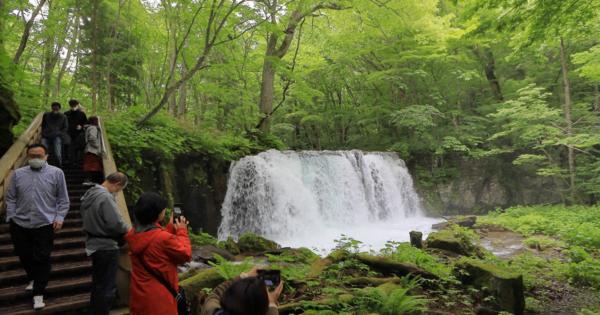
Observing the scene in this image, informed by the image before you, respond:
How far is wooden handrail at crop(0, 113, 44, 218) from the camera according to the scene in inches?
253

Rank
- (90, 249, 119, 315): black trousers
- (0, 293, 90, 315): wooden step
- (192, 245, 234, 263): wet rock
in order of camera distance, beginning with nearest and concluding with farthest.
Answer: (90, 249, 119, 315): black trousers, (0, 293, 90, 315): wooden step, (192, 245, 234, 263): wet rock

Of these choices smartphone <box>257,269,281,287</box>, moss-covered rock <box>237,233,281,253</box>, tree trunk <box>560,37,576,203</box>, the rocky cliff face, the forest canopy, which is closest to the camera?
smartphone <box>257,269,281,287</box>

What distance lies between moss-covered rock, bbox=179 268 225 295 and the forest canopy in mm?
6128

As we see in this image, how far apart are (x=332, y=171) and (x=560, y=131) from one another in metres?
10.6

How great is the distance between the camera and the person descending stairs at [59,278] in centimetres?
479

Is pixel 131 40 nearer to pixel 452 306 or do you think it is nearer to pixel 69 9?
pixel 69 9

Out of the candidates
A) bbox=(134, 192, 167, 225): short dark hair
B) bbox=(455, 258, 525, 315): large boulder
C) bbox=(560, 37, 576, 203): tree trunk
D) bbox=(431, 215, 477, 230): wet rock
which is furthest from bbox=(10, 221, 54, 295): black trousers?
bbox=(560, 37, 576, 203): tree trunk

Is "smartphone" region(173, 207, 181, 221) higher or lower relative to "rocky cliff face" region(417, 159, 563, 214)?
higher

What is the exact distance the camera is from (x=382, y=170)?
19922 millimetres

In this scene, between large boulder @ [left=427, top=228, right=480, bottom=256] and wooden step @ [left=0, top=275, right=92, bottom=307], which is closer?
wooden step @ [left=0, top=275, right=92, bottom=307]

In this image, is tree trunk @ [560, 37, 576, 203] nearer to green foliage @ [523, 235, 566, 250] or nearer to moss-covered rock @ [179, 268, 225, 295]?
green foliage @ [523, 235, 566, 250]

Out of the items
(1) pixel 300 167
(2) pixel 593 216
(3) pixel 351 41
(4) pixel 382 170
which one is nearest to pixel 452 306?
(1) pixel 300 167

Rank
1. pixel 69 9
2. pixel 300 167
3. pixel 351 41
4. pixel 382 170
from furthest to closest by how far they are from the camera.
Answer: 1. pixel 351 41
2. pixel 382 170
3. pixel 300 167
4. pixel 69 9

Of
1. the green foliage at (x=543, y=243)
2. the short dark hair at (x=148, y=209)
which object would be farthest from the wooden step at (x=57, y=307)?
the green foliage at (x=543, y=243)
